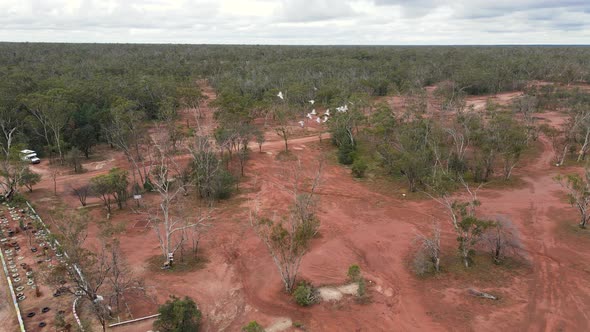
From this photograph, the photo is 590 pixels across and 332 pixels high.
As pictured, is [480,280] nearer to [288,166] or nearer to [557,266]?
[557,266]

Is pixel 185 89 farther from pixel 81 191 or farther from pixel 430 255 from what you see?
pixel 430 255

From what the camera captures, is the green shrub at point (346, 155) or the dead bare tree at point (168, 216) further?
the green shrub at point (346, 155)

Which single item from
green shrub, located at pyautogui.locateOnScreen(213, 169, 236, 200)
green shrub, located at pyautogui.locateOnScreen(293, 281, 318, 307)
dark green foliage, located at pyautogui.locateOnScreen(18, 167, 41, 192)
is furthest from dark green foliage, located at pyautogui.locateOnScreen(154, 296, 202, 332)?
dark green foliage, located at pyautogui.locateOnScreen(18, 167, 41, 192)

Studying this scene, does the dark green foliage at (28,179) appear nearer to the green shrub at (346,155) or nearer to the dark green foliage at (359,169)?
the dark green foliage at (359,169)

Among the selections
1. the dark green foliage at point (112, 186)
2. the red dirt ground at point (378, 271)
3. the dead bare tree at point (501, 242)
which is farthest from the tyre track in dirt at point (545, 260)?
the dark green foliage at point (112, 186)

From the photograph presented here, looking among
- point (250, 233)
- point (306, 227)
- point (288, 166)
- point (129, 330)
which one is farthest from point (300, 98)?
point (129, 330)
